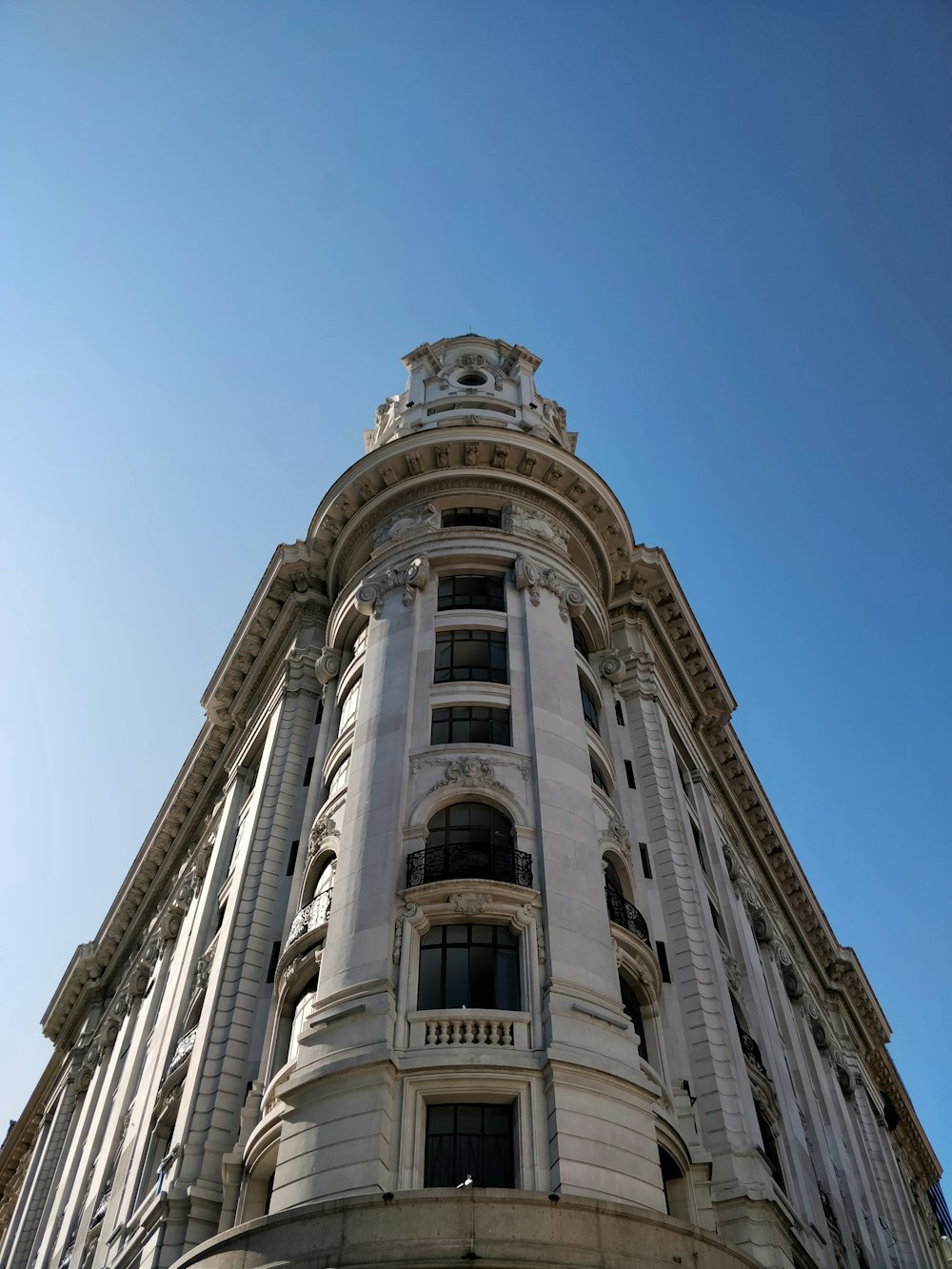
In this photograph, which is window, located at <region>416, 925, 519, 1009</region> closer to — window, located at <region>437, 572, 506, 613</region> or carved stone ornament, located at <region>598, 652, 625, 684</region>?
window, located at <region>437, 572, 506, 613</region>

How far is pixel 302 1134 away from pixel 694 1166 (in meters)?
9.25

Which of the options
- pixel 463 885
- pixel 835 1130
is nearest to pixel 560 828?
pixel 463 885

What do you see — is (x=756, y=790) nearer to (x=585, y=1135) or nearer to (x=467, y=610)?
(x=467, y=610)

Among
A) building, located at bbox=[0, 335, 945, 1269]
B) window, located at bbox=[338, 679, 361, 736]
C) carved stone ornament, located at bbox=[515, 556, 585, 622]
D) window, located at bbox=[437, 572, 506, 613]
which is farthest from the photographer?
window, located at bbox=[437, 572, 506, 613]

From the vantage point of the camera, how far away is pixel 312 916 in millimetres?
27453

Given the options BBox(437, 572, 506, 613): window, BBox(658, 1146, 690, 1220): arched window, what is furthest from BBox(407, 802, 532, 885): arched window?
BBox(437, 572, 506, 613): window

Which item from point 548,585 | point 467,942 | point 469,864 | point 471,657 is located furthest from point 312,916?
point 548,585

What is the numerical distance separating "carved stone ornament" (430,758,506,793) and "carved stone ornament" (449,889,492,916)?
3614 millimetres

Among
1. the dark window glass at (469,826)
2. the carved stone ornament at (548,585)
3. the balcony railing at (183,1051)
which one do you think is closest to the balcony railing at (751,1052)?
the dark window glass at (469,826)

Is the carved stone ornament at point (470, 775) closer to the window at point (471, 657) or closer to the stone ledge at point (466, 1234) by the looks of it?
the window at point (471, 657)

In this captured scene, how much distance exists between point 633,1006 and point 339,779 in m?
10.6

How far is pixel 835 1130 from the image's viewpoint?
42.4 meters

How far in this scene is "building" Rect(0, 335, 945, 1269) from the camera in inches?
816

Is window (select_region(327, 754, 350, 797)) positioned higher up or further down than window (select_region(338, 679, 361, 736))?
further down
